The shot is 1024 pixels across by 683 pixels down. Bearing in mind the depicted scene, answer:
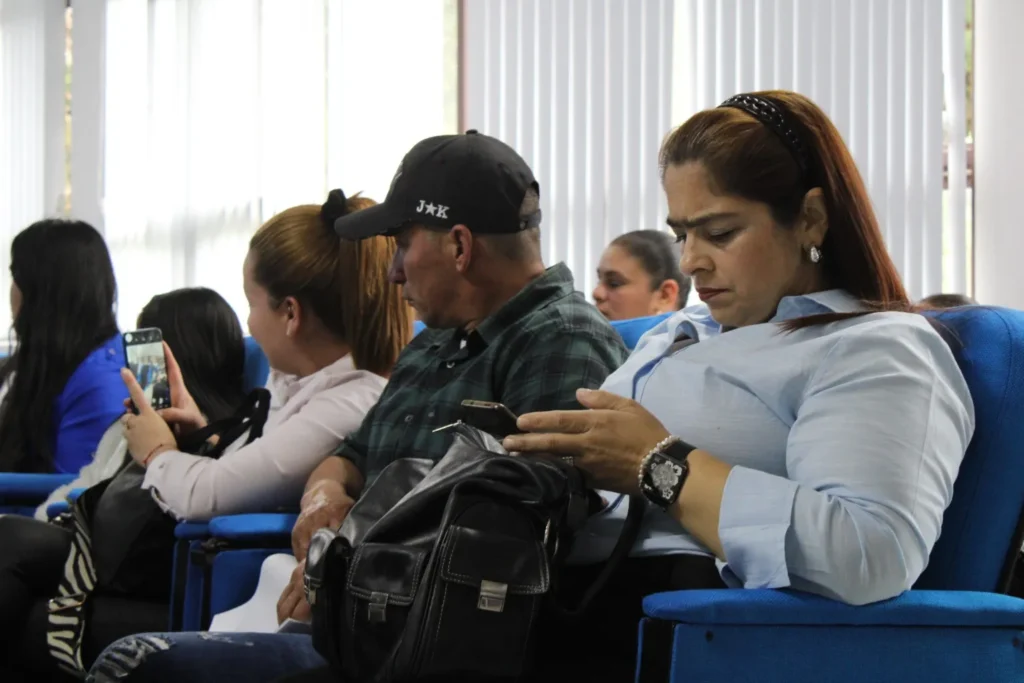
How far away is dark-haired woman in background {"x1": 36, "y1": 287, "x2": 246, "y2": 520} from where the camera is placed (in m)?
2.73

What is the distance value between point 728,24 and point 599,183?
71cm

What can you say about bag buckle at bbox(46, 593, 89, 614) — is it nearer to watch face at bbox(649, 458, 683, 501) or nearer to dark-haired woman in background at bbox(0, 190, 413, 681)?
dark-haired woman in background at bbox(0, 190, 413, 681)

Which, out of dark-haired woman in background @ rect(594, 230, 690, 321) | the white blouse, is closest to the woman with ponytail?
the white blouse

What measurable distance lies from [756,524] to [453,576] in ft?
1.00

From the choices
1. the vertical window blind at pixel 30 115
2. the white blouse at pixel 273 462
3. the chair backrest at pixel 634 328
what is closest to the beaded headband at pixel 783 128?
the chair backrest at pixel 634 328

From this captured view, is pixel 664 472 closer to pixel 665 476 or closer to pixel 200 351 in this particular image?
pixel 665 476

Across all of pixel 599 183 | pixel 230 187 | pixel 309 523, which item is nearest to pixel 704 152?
pixel 309 523

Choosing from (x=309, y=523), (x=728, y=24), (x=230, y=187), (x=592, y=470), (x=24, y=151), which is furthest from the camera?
(x=24, y=151)

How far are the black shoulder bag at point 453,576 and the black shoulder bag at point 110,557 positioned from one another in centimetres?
102

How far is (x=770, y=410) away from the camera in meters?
1.42

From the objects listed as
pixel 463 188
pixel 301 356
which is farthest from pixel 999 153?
pixel 463 188

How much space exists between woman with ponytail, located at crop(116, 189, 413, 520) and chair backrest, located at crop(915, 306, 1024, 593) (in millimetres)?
1159

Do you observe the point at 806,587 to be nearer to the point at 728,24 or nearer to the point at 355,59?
the point at 728,24

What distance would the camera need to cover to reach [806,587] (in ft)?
4.14
